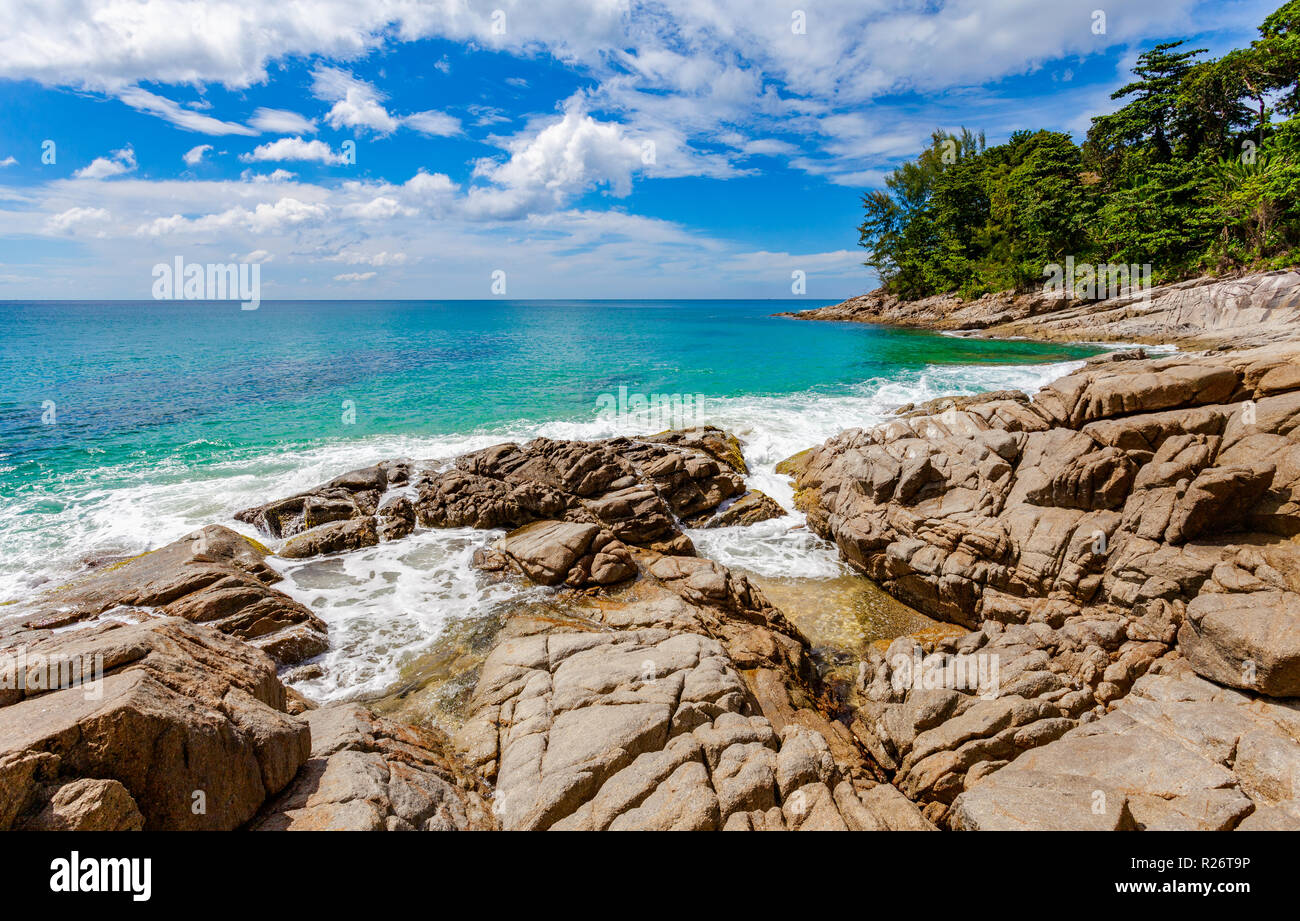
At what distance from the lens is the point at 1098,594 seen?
1174cm

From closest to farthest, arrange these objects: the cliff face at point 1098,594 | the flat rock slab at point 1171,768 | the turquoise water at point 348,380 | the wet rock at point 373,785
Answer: the wet rock at point 373,785, the flat rock slab at point 1171,768, the cliff face at point 1098,594, the turquoise water at point 348,380

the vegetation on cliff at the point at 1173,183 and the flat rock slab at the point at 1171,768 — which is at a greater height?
the vegetation on cliff at the point at 1173,183

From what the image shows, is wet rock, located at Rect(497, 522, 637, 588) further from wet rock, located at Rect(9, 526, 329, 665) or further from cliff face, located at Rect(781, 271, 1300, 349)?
cliff face, located at Rect(781, 271, 1300, 349)

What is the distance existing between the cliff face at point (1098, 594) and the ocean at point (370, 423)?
11.7 feet

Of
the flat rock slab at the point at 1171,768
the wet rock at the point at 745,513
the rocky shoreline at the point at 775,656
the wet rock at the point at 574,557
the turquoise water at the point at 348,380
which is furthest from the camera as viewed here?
the turquoise water at the point at 348,380

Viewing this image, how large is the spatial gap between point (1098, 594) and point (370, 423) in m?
32.9

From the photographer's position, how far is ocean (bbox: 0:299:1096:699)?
1444 centimetres

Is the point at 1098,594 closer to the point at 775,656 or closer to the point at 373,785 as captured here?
the point at 775,656

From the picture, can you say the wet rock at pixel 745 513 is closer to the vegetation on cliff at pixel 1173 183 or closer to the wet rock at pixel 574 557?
the wet rock at pixel 574 557

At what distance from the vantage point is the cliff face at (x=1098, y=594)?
23.3ft

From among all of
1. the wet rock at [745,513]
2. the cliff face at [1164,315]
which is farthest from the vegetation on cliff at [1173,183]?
the wet rock at [745,513]
